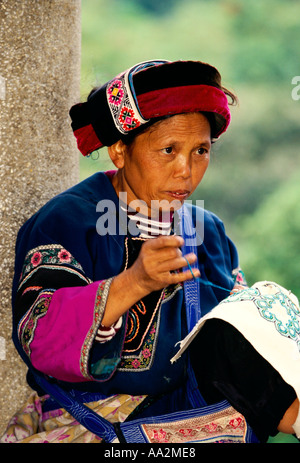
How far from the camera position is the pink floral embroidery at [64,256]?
6.59 feet

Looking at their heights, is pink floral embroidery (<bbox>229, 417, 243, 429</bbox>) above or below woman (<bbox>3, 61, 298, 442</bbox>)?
below

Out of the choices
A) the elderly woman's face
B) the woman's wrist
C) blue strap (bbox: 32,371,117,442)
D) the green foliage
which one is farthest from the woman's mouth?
the green foliage

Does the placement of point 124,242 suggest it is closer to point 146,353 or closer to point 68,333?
point 146,353

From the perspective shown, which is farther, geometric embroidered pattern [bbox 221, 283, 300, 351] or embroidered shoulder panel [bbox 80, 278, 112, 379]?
geometric embroidered pattern [bbox 221, 283, 300, 351]

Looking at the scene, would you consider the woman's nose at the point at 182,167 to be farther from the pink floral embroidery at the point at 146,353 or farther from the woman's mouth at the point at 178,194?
the pink floral embroidery at the point at 146,353

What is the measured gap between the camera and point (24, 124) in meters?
2.30

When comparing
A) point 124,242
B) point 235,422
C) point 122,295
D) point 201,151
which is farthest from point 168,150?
point 235,422

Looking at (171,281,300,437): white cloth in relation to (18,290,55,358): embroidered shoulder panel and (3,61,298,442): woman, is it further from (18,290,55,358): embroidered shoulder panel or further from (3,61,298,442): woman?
(18,290,55,358): embroidered shoulder panel

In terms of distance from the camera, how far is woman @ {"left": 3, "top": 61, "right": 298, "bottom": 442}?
1.88m

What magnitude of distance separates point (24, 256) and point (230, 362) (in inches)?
29.9

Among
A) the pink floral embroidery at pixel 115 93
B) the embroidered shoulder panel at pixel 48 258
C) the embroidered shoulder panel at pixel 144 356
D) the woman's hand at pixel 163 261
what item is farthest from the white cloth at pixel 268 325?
the pink floral embroidery at pixel 115 93

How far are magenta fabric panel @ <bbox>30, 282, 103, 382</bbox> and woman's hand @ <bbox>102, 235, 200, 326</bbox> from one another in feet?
0.17
